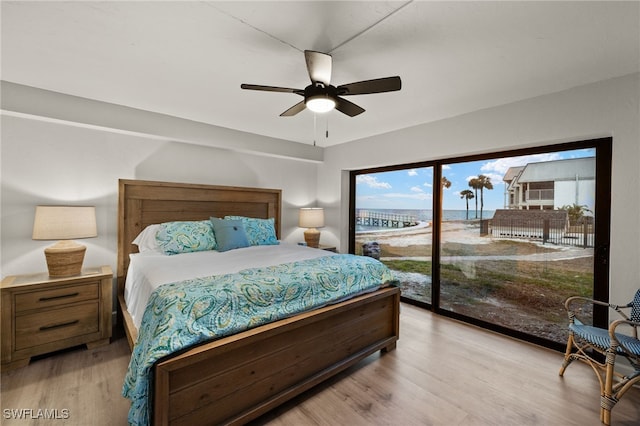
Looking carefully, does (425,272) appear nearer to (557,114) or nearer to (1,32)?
(557,114)

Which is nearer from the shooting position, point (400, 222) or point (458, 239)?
point (458, 239)

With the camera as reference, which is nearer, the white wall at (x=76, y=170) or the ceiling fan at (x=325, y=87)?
the ceiling fan at (x=325, y=87)

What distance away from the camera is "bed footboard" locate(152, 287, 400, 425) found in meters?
1.37

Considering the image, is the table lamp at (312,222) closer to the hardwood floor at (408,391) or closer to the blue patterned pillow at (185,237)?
the blue patterned pillow at (185,237)

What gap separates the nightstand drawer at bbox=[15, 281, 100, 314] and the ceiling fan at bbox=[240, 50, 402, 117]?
2.32 meters

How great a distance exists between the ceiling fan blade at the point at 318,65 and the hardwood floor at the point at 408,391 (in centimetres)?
218

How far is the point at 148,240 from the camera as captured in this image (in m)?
2.94

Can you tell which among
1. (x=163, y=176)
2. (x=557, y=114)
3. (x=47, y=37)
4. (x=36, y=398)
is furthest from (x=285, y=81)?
(x=36, y=398)

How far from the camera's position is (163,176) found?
3.31 metres

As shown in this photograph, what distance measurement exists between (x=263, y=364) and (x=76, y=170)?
9.09ft

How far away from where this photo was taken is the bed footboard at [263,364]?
54.1 inches

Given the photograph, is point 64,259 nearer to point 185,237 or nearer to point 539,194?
point 185,237

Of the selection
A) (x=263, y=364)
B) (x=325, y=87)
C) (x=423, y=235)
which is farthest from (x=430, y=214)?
(x=263, y=364)

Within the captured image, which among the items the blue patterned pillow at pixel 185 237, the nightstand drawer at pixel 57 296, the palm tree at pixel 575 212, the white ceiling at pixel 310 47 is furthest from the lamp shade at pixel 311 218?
the palm tree at pixel 575 212
